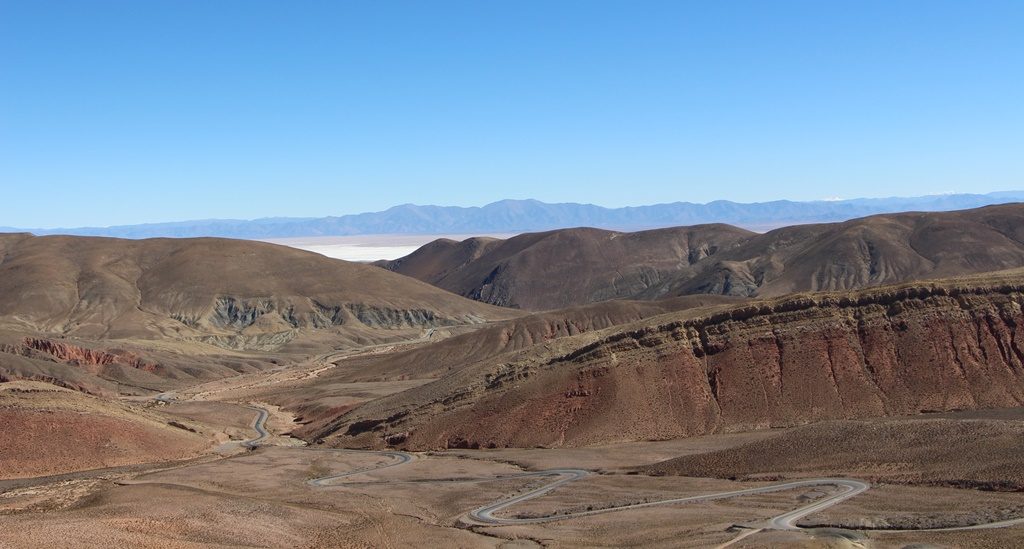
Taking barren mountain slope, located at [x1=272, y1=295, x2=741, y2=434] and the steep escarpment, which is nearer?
the steep escarpment

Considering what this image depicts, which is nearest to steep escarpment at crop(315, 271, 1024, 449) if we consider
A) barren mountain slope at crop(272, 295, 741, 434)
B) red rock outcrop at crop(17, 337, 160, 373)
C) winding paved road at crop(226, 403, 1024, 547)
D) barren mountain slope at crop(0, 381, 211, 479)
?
winding paved road at crop(226, 403, 1024, 547)

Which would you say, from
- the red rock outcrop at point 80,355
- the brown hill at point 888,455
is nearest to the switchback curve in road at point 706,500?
the brown hill at point 888,455

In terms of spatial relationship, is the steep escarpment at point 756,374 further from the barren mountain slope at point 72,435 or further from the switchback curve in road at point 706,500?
the barren mountain slope at point 72,435

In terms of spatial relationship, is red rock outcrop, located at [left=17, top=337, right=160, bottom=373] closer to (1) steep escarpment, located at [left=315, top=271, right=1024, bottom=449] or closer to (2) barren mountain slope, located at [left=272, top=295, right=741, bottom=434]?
(2) barren mountain slope, located at [left=272, top=295, right=741, bottom=434]

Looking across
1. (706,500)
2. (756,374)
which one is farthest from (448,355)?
(706,500)

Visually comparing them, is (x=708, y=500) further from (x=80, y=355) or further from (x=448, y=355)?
(x=80, y=355)

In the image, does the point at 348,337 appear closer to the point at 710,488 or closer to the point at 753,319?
the point at 753,319

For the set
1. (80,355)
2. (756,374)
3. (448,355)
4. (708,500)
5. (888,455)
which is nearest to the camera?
(708,500)

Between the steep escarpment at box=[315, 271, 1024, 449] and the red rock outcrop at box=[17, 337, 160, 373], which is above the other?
the steep escarpment at box=[315, 271, 1024, 449]

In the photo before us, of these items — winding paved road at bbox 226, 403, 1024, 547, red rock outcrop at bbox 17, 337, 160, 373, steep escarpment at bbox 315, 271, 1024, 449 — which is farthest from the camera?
red rock outcrop at bbox 17, 337, 160, 373
